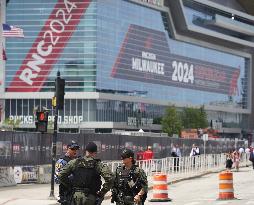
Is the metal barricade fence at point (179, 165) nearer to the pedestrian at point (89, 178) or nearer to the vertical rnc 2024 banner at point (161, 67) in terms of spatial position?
the pedestrian at point (89, 178)

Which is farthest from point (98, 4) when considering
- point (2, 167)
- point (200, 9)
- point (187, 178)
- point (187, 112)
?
point (2, 167)

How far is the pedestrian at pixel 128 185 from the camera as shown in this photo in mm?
11531

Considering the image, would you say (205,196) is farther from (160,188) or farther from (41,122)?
(41,122)

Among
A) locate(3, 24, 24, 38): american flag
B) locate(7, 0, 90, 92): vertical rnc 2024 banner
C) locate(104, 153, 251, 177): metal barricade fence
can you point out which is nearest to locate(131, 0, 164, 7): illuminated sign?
locate(7, 0, 90, 92): vertical rnc 2024 banner

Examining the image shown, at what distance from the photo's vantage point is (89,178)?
10672 millimetres

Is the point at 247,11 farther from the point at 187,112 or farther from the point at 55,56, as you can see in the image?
the point at 55,56

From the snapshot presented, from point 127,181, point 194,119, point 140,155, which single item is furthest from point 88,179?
point 194,119

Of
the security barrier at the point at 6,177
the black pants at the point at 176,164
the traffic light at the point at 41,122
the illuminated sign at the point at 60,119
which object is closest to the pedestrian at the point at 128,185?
the traffic light at the point at 41,122

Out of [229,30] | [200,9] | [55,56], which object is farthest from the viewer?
[229,30]

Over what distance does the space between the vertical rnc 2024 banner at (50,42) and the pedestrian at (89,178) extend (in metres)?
102

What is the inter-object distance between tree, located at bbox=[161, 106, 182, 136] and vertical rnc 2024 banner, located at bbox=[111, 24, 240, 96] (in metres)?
7.78

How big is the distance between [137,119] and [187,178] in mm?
83898

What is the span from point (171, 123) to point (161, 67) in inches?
568

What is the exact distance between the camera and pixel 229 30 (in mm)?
159500
